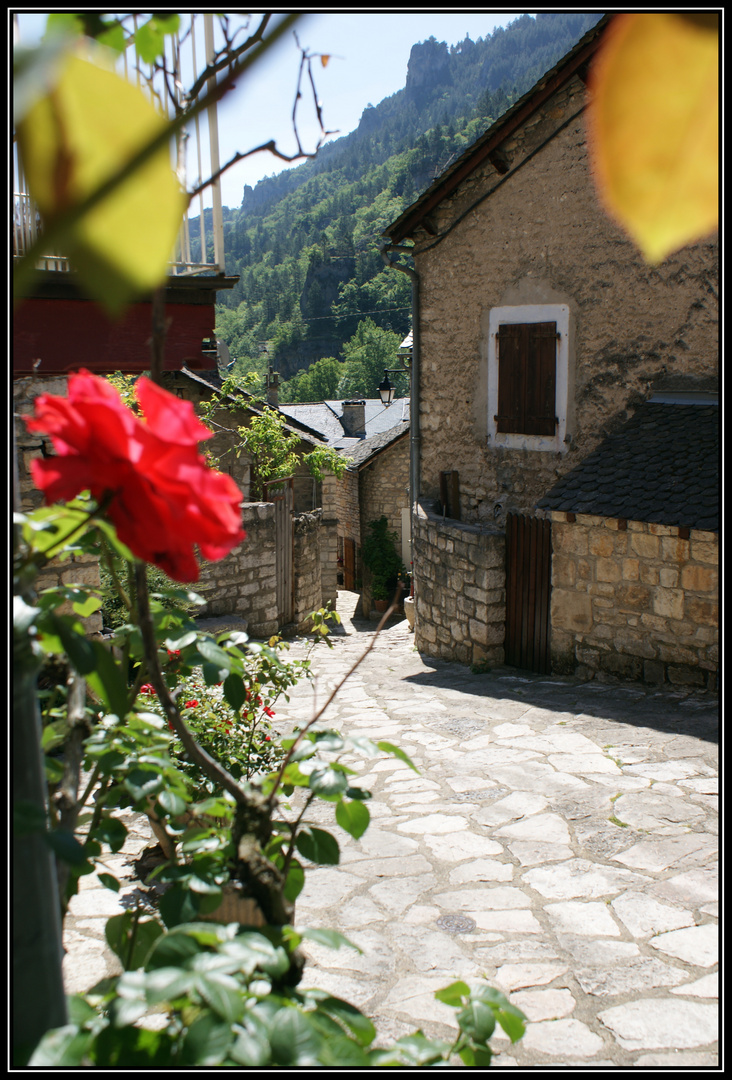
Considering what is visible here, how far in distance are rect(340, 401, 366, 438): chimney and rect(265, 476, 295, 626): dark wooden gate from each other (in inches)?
616

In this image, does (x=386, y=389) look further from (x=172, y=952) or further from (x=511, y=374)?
(x=172, y=952)

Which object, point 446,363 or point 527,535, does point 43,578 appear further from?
point 446,363

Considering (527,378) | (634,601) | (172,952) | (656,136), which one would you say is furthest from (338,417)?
(656,136)

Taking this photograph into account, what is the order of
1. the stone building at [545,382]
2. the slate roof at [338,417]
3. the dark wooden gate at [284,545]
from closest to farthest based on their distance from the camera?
1. the stone building at [545,382]
2. the dark wooden gate at [284,545]
3. the slate roof at [338,417]

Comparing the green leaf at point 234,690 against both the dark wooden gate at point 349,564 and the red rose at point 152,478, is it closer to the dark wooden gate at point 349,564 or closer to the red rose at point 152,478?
the red rose at point 152,478

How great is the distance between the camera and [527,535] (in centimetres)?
745

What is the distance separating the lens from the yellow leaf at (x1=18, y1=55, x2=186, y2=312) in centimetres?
26

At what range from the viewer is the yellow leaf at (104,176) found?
263 mm

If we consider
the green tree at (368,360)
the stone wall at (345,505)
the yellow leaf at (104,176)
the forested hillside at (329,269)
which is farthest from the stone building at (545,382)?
the forested hillside at (329,269)

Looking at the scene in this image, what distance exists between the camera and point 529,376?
848 cm

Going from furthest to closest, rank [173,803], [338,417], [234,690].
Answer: [338,417] < [234,690] < [173,803]

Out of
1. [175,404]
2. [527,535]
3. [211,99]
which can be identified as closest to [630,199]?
[211,99]

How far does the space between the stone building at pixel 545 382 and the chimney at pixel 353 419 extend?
17287mm

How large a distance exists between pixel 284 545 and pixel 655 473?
234 inches
